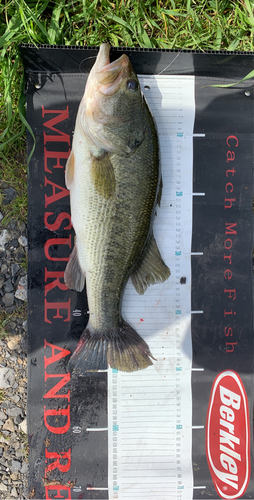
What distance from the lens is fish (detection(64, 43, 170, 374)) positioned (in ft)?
5.28

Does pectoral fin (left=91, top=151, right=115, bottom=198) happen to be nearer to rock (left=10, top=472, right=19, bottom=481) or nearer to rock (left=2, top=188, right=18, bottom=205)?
rock (left=2, top=188, right=18, bottom=205)

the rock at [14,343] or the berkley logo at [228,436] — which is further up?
the rock at [14,343]

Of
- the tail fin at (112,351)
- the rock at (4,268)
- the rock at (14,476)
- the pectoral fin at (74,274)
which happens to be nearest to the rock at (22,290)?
the rock at (4,268)

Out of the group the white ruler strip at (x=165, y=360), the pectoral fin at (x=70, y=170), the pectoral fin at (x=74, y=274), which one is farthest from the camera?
the white ruler strip at (x=165, y=360)

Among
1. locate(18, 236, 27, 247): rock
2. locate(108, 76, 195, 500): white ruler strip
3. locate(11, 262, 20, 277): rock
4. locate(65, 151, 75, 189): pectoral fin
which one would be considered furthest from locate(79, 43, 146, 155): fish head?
locate(11, 262, 20, 277): rock

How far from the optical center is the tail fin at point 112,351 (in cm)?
187

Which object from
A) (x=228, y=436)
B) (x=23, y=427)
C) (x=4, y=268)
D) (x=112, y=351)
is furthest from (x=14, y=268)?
(x=228, y=436)

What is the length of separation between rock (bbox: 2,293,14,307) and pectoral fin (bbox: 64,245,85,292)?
1.84ft

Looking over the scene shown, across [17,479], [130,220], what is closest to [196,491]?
[17,479]

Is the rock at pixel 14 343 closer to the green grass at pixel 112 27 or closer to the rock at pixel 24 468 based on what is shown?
the rock at pixel 24 468

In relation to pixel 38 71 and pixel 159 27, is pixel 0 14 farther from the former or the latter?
pixel 159 27

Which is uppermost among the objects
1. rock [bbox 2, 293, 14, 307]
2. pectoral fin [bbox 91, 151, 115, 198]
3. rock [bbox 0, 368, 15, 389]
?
pectoral fin [bbox 91, 151, 115, 198]

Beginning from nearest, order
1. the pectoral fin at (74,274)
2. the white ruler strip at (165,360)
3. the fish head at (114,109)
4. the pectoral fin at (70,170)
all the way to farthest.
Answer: the fish head at (114,109) < the pectoral fin at (70,170) < the pectoral fin at (74,274) < the white ruler strip at (165,360)

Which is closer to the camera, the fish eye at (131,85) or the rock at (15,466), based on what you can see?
the fish eye at (131,85)
